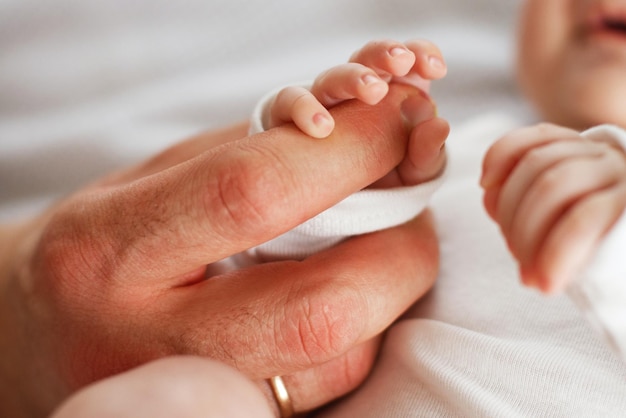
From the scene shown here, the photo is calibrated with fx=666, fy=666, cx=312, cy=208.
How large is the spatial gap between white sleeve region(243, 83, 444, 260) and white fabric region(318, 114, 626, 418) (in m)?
0.11

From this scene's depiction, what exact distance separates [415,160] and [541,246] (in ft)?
0.63

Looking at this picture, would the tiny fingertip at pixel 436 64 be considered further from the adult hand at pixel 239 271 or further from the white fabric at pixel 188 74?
the white fabric at pixel 188 74

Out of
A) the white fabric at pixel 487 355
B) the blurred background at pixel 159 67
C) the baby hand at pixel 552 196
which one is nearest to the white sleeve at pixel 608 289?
the baby hand at pixel 552 196

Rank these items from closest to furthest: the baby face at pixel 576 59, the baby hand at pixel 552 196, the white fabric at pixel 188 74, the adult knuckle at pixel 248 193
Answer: the baby hand at pixel 552 196 → the adult knuckle at pixel 248 193 → the baby face at pixel 576 59 → the white fabric at pixel 188 74

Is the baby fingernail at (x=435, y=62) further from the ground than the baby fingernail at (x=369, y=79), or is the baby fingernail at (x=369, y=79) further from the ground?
the baby fingernail at (x=369, y=79)

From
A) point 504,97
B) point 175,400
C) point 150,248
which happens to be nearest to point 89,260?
point 150,248

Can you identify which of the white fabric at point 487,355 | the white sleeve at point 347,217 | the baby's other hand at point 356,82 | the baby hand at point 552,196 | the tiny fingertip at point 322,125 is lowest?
the white fabric at point 487,355

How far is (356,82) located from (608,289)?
9.1 inches

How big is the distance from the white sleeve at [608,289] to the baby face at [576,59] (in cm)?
44

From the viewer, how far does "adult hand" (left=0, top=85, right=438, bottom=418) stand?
0.49 metres

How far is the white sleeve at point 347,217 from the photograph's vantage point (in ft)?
1.83

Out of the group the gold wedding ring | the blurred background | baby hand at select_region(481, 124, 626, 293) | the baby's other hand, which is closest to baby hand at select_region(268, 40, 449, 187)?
the baby's other hand

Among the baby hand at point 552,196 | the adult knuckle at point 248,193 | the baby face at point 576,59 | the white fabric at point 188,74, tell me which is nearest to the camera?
the baby hand at point 552,196

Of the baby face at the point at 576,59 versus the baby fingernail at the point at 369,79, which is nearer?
the baby fingernail at the point at 369,79
